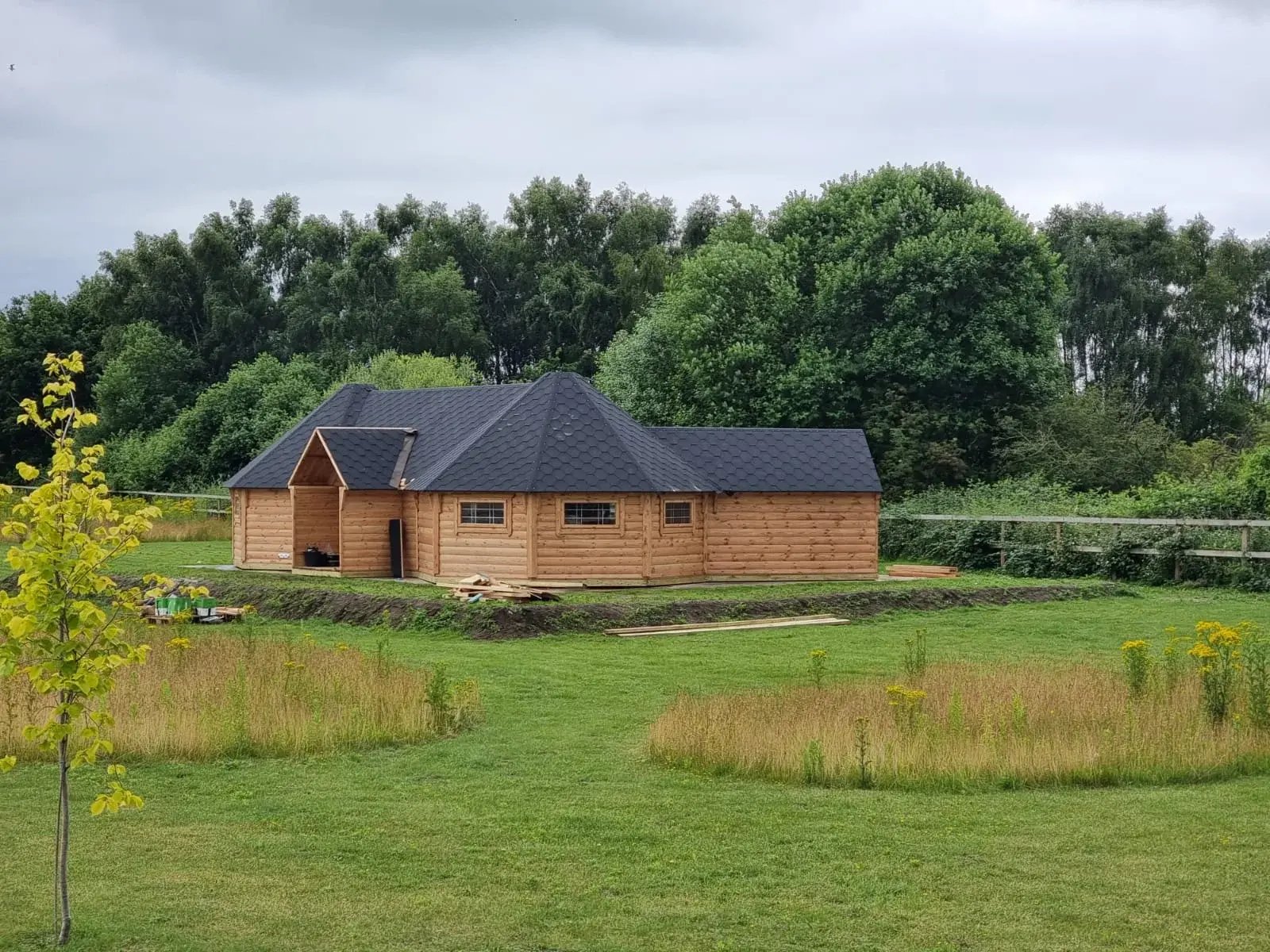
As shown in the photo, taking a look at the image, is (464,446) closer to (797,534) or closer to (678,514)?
(678,514)

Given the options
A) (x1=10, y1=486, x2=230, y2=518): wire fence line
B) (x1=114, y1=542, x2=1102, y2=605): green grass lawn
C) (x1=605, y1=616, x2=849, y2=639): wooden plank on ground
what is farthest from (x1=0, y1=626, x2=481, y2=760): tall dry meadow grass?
(x1=10, y1=486, x2=230, y2=518): wire fence line

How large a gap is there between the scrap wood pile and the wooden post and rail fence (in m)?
12.3

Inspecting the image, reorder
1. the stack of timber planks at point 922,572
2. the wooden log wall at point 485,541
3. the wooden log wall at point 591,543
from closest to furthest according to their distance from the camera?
the wooden log wall at point 591,543 → the wooden log wall at point 485,541 → the stack of timber planks at point 922,572

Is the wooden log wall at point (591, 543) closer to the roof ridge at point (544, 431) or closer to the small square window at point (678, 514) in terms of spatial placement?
the roof ridge at point (544, 431)

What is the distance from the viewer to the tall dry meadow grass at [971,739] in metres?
12.1

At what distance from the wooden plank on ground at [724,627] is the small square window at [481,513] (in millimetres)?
6210

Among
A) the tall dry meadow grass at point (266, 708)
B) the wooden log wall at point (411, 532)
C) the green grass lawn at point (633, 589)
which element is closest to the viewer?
the tall dry meadow grass at point (266, 708)

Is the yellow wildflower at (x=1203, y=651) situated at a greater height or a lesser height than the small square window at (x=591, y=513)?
lesser

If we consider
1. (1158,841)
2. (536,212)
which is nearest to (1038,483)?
(1158,841)

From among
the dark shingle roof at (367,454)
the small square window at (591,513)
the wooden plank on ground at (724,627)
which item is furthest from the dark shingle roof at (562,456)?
the wooden plank on ground at (724,627)

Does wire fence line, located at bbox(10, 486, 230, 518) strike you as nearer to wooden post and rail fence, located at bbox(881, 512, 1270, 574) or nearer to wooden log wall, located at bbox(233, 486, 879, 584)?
wooden log wall, located at bbox(233, 486, 879, 584)

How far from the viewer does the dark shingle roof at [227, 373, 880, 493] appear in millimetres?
28938

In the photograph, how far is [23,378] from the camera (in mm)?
72438

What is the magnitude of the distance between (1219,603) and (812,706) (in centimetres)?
1546
